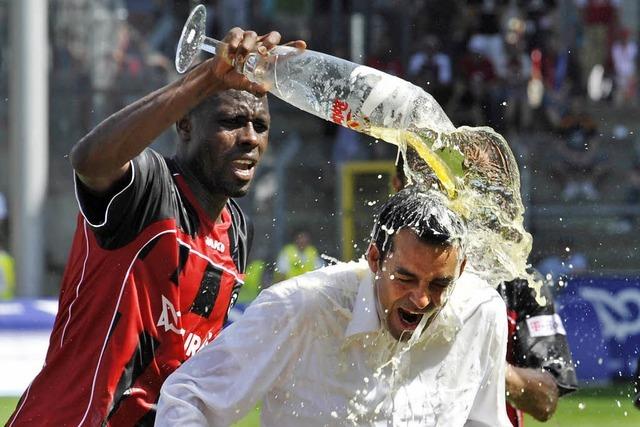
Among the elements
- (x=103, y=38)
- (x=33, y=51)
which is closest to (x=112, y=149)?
(x=33, y=51)

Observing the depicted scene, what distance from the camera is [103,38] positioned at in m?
17.7

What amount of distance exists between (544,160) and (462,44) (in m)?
2.56

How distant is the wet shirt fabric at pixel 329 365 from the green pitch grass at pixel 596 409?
6.41m

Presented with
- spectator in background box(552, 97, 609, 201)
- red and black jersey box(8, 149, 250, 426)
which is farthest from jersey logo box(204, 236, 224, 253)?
spectator in background box(552, 97, 609, 201)

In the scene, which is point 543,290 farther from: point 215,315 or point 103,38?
point 103,38

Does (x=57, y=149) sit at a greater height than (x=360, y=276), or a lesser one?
lesser

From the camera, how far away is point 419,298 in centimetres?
382

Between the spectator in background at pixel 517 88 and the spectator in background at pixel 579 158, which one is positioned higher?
the spectator in background at pixel 517 88

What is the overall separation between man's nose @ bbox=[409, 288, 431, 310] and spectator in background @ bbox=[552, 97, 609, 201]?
13.3 metres

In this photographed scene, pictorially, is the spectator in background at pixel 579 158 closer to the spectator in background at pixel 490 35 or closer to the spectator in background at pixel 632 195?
the spectator in background at pixel 632 195

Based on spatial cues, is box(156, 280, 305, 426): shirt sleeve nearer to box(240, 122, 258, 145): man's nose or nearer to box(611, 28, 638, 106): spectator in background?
box(240, 122, 258, 145): man's nose

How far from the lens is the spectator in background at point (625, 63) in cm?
1867

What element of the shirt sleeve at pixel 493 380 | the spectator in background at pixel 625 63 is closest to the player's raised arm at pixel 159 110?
the shirt sleeve at pixel 493 380

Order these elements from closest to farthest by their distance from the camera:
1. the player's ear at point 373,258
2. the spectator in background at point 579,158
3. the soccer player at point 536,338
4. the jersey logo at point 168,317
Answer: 1. the player's ear at point 373,258
2. the jersey logo at point 168,317
3. the soccer player at point 536,338
4. the spectator in background at point 579,158
